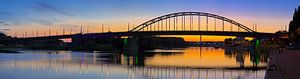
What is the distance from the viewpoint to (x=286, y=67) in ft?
44.5

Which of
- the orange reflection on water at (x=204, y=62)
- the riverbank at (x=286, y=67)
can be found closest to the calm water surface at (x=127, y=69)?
the orange reflection on water at (x=204, y=62)

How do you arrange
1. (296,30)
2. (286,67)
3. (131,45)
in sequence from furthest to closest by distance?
1. (131,45)
2. (296,30)
3. (286,67)

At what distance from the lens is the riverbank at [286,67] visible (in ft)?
40.2

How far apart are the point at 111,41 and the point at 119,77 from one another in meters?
150

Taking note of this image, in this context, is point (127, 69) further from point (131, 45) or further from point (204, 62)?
point (131, 45)

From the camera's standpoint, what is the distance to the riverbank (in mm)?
12262

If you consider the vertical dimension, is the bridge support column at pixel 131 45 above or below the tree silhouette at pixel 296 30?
below

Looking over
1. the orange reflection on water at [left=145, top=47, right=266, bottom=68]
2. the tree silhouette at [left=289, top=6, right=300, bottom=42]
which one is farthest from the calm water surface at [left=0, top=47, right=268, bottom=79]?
the tree silhouette at [left=289, top=6, right=300, bottom=42]

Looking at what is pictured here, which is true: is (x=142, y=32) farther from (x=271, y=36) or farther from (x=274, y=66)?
(x=274, y=66)

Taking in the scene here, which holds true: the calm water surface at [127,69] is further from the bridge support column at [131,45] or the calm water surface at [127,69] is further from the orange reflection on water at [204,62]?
the bridge support column at [131,45]

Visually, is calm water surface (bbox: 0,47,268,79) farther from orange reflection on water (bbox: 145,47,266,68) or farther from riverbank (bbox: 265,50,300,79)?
riverbank (bbox: 265,50,300,79)

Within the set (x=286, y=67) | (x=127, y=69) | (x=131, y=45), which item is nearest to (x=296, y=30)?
(x=286, y=67)

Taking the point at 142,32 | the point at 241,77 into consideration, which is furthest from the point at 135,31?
the point at 241,77

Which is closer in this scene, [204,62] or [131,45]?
[204,62]
